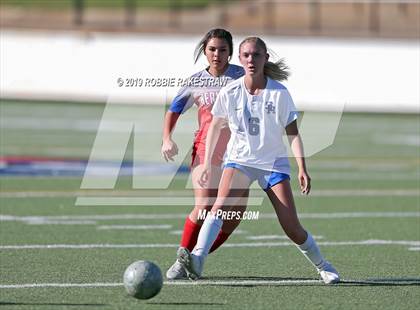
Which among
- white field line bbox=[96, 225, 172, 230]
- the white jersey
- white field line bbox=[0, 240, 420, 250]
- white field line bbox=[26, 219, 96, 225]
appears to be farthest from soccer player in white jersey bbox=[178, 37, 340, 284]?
white field line bbox=[26, 219, 96, 225]

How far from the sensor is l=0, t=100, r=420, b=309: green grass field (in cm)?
768

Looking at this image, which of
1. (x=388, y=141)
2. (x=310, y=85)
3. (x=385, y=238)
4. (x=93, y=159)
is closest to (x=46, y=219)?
(x=385, y=238)

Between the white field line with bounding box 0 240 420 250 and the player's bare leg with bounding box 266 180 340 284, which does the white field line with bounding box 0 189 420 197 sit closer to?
the white field line with bounding box 0 240 420 250

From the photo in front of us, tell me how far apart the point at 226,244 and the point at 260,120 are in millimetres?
2521

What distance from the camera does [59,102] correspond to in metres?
26.3

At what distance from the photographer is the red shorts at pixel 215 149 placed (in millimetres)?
8664

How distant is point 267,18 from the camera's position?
35.3 metres

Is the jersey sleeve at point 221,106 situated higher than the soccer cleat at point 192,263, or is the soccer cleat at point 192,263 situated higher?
the jersey sleeve at point 221,106

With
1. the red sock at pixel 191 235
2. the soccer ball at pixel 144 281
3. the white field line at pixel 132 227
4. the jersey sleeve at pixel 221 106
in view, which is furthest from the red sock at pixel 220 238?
the white field line at pixel 132 227

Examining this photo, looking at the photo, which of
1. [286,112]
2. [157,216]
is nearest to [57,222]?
[157,216]

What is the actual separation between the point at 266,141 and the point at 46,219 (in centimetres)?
408

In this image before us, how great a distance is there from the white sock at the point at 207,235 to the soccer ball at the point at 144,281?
0.75 m

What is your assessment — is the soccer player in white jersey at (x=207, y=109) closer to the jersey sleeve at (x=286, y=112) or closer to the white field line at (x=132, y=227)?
the jersey sleeve at (x=286, y=112)

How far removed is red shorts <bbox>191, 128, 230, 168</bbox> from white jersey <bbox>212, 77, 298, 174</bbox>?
462mm
